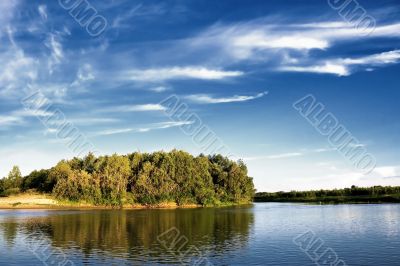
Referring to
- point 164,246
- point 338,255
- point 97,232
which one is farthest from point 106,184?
point 338,255

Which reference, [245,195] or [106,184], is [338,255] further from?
[245,195]

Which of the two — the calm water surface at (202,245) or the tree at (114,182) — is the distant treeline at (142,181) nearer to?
the tree at (114,182)

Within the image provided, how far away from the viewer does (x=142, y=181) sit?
13400 cm

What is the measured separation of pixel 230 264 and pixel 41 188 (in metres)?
130

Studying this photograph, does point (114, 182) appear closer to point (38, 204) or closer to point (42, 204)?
point (42, 204)

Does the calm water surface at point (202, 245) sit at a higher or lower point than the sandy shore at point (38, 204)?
lower

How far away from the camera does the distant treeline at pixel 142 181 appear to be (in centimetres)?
13275

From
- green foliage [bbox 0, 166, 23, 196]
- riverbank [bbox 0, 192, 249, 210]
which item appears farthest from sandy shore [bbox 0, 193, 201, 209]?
green foliage [bbox 0, 166, 23, 196]

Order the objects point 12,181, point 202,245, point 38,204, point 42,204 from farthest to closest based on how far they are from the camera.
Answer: point 12,181 → point 38,204 → point 42,204 → point 202,245

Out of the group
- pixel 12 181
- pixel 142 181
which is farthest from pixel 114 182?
pixel 12 181

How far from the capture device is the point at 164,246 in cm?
4341

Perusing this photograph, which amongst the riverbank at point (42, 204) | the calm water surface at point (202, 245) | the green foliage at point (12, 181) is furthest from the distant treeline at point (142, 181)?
the calm water surface at point (202, 245)

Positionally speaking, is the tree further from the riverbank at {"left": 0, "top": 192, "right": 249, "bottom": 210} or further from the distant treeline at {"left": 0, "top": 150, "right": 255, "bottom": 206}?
the riverbank at {"left": 0, "top": 192, "right": 249, "bottom": 210}

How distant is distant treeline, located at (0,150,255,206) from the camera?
13275 cm
